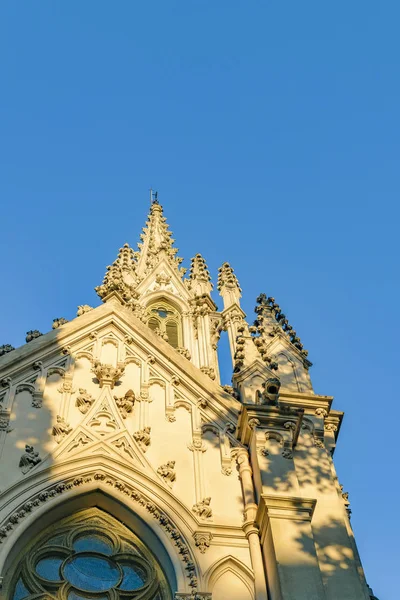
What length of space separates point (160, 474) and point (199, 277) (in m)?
19.9

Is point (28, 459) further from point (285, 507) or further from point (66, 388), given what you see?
point (285, 507)

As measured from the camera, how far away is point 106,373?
51.1ft

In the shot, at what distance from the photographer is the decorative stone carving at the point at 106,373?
15.6 meters

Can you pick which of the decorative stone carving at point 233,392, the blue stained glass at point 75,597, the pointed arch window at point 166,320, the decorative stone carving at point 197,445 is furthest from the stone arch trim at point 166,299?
the blue stained glass at point 75,597

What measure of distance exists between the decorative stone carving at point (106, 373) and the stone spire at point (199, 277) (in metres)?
16.5

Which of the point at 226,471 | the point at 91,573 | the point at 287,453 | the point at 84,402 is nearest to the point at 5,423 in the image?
the point at 84,402

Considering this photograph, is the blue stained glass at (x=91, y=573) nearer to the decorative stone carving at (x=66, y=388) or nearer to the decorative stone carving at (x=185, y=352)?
the decorative stone carving at (x=66, y=388)

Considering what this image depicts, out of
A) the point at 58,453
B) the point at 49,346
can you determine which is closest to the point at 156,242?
the point at 49,346

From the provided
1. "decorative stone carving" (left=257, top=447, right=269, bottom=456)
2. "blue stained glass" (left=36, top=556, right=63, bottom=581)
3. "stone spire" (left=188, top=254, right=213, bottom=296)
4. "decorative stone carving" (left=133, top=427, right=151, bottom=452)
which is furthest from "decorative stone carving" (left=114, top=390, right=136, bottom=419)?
"stone spire" (left=188, top=254, right=213, bottom=296)

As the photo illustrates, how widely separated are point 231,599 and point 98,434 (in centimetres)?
369

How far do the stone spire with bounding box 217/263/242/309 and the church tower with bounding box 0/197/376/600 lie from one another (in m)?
6.16

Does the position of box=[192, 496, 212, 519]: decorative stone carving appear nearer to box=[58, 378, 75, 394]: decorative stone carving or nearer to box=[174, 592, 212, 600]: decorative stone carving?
box=[174, 592, 212, 600]: decorative stone carving

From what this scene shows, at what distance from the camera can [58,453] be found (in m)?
13.8

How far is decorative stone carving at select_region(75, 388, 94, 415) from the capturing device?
14.9m
